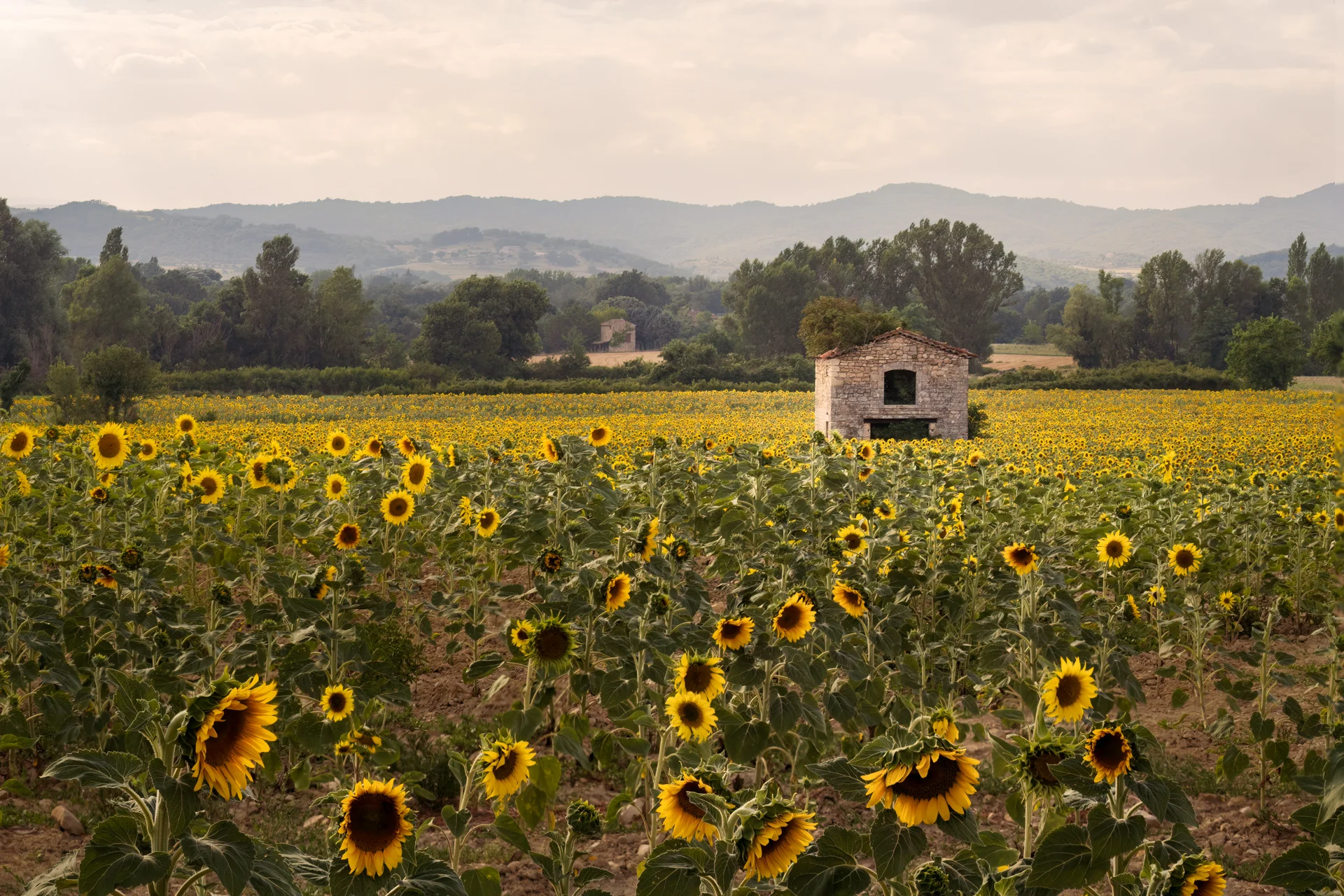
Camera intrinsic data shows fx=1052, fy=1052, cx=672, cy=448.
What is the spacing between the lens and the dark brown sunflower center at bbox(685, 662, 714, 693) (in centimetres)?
341

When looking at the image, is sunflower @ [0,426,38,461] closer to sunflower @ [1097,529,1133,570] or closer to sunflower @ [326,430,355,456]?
sunflower @ [326,430,355,456]

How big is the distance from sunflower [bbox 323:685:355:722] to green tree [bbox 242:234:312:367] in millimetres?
58463

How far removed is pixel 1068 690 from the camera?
10.1 ft

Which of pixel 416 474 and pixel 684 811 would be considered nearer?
pixel 684 811

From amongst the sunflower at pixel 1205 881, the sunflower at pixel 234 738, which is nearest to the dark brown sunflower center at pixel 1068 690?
the sunflower at pixel 1205 881

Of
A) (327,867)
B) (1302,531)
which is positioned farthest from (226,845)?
(1302,531)

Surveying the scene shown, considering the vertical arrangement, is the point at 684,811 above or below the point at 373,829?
below

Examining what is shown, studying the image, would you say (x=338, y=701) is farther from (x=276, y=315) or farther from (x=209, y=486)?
(x=276, y=315)

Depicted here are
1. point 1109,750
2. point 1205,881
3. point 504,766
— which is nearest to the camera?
point 1205,881

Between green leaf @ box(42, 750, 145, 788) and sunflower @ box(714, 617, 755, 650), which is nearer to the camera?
green leaf @ box(42, 750, 145, 788)

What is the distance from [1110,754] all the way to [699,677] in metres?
1.50

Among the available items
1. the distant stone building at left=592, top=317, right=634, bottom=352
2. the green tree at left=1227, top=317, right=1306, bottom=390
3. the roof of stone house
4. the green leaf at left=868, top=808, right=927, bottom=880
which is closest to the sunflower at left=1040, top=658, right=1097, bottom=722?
the green leaf at left=868, top=808, right=927, bottom=880

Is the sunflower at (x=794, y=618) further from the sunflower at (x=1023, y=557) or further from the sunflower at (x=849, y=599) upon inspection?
the sunflower at (x=1023, y=557)

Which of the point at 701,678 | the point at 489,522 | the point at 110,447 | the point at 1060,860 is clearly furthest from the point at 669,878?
the point at 110,447
